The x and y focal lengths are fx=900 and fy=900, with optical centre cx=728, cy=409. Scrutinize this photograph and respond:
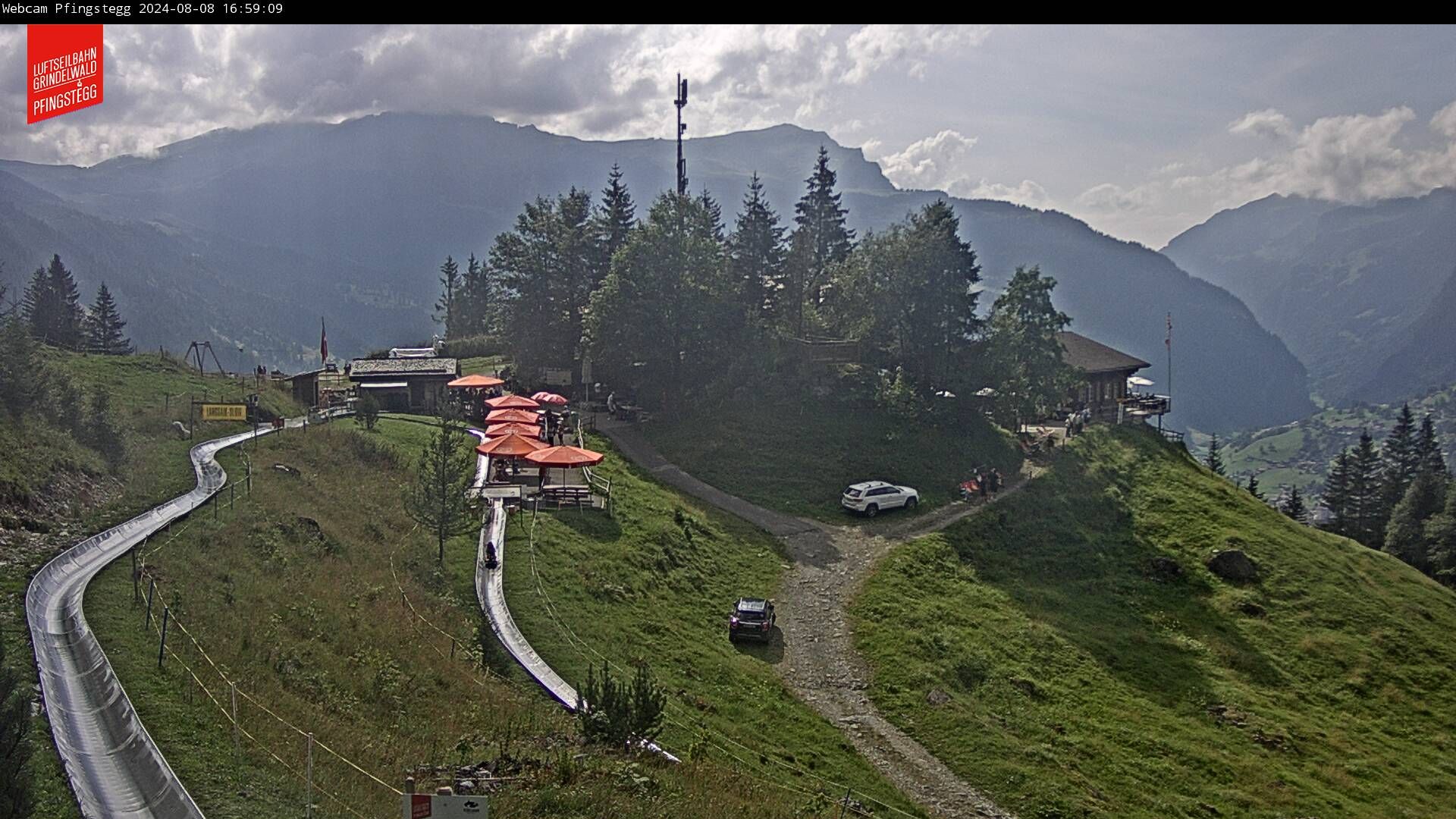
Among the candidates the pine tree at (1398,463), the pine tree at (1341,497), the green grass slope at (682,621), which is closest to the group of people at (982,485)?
the green grass slope at (682,621)

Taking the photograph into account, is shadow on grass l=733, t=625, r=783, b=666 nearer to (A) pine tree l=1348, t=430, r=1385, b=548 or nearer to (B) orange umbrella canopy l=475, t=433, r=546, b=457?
(B) orange umbrella canopy l=475, t=433, r=546, b=457

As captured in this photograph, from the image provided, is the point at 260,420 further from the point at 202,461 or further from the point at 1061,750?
the point at 1061,750

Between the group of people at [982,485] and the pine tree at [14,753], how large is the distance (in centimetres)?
3868

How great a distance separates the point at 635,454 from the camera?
157 feet

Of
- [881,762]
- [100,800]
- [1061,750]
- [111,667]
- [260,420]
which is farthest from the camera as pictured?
[260,420]

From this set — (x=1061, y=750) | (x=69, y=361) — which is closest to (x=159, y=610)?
(x=1061, y=750)

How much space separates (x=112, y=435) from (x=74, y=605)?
18351mm

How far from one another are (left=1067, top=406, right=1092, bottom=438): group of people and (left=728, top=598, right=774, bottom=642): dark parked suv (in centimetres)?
3252

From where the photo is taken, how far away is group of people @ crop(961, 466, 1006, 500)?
44.2m

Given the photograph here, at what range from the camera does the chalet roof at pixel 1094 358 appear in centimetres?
6450

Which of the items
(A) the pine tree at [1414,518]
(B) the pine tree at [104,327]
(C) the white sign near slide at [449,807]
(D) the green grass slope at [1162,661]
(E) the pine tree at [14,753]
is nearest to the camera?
(C) the white sign near slide at [449,807]

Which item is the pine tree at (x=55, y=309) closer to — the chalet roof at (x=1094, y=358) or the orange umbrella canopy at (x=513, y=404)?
the orange umbrella canopy at (x=513, y=404)

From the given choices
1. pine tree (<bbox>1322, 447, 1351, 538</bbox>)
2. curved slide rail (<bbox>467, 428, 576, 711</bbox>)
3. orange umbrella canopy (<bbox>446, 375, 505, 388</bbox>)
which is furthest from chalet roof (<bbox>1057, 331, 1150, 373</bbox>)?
curved slide rail (<bbox>467, 428, 576, 711</bbox>)

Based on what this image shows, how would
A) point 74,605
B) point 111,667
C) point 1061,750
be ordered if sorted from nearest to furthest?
point 111,667
point 74,605
point 1061,750
